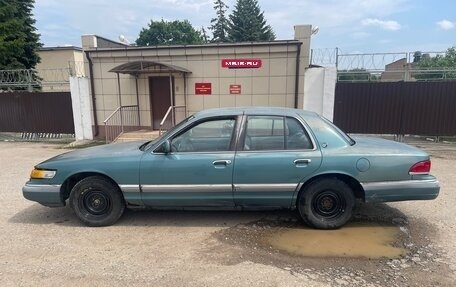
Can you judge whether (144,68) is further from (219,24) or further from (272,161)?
(219,24)

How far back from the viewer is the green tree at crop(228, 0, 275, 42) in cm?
4812

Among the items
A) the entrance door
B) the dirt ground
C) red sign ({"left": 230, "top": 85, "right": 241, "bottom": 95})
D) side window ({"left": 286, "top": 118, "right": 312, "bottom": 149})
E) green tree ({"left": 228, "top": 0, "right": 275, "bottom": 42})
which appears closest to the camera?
the dirt ground

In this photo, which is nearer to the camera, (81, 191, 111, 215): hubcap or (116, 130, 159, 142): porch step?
(81, 191, 111, 215): hubcap

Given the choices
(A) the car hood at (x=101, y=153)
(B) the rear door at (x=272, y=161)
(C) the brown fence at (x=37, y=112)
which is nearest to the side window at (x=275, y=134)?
(B) the rear door at (x=272, y=161)

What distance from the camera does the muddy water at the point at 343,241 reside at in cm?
355

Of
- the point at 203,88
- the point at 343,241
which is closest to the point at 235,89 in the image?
the point at 203,88

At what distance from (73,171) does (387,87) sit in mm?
9980

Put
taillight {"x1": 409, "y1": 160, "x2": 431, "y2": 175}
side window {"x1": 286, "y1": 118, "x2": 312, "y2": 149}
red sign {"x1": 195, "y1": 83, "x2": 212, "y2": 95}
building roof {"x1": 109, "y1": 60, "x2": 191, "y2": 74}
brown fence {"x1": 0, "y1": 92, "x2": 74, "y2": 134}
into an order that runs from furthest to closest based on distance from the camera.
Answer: brown fence {"x1": 0, "y1": 92, "x2": 74, "y2": 134} → red sign {"x1": 195, "y1": 83, "x2": 212, "y2": 95} → building roof {"x1": 109, "y1": 60, "x2": 191, "y2": 74} → side window {"x1": 286, "y1": 118, "x2": 312, "y2": 149} → taillight {"x1": 409, "y1": 160, "x2": 431, "y2": 175}

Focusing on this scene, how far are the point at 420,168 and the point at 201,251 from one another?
283 cm

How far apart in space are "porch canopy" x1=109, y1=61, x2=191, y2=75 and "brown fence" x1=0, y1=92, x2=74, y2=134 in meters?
3.01

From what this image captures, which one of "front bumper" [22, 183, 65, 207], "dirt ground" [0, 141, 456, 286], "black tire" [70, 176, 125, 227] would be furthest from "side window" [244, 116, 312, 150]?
"front bumper" [22, 183, 65, 207]

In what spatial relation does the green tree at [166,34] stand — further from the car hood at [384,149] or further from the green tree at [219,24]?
the car hood at [384,149]

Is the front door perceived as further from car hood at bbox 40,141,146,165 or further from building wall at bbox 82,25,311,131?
building wall at bbox 82,25,311,131

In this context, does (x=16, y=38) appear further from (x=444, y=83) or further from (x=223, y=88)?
(x=444, y=83)
